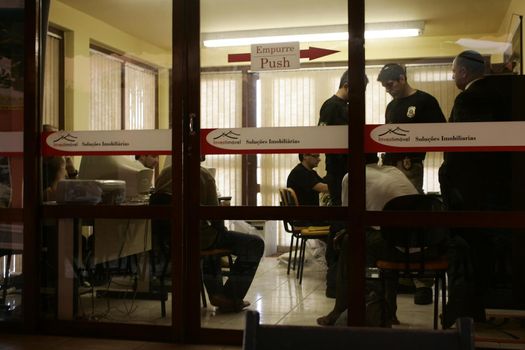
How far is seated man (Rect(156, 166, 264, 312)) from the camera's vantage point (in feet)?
13.1

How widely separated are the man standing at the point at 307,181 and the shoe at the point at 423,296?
2.44ft

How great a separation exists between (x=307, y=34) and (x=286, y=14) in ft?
0.57

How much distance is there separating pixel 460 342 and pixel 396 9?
290 centimetres

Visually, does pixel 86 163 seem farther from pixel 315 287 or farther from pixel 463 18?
pixel 463 18

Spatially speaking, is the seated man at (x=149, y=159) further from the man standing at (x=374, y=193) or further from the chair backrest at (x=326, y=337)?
the chair backrest at (x=326, y=337)

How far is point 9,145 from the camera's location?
430cm

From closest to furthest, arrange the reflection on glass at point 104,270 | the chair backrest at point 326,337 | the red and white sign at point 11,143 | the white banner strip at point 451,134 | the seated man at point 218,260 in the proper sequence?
1. the chair backrest at point 326,337
2. the white banner strip at point 451,134
3. the seated man at point 218,260
4. the reflection on glass at point 104,270
5. the red and white sign at point 11,143

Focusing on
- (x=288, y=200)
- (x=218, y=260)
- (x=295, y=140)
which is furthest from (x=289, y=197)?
(x=218, y=260)

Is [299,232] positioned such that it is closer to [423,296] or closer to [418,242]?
[418,242]

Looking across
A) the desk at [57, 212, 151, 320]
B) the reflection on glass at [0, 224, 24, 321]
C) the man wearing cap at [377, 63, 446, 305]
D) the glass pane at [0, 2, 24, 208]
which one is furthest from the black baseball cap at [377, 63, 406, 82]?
the reflection on glass at [0, 224, 24, 321]

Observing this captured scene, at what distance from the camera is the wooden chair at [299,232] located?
3.85 meters

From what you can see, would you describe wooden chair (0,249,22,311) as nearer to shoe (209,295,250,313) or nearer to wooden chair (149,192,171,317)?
wooden chair (149,192,171,317)

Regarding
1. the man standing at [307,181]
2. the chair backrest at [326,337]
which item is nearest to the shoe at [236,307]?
the man standing at [307,181]

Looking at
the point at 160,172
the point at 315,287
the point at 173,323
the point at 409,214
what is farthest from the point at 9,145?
the point at 409,214
